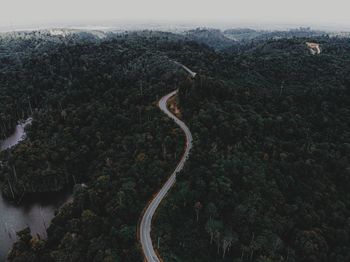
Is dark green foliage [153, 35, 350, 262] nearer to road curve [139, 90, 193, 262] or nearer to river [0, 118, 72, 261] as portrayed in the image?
road curve [139, 90, 193, 262]

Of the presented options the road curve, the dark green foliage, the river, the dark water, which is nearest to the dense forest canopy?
the dark green foliage

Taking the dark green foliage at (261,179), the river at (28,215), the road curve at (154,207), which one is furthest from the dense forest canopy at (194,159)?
the river at (28,215)

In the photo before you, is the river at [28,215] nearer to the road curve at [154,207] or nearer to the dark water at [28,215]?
the dark water at [28,215]

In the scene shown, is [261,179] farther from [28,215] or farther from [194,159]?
[28,215]

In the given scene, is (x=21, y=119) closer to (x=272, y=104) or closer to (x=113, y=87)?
(x=113, y=87)

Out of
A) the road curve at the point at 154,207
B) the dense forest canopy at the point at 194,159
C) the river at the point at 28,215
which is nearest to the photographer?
the road curve at the point at 154,207
